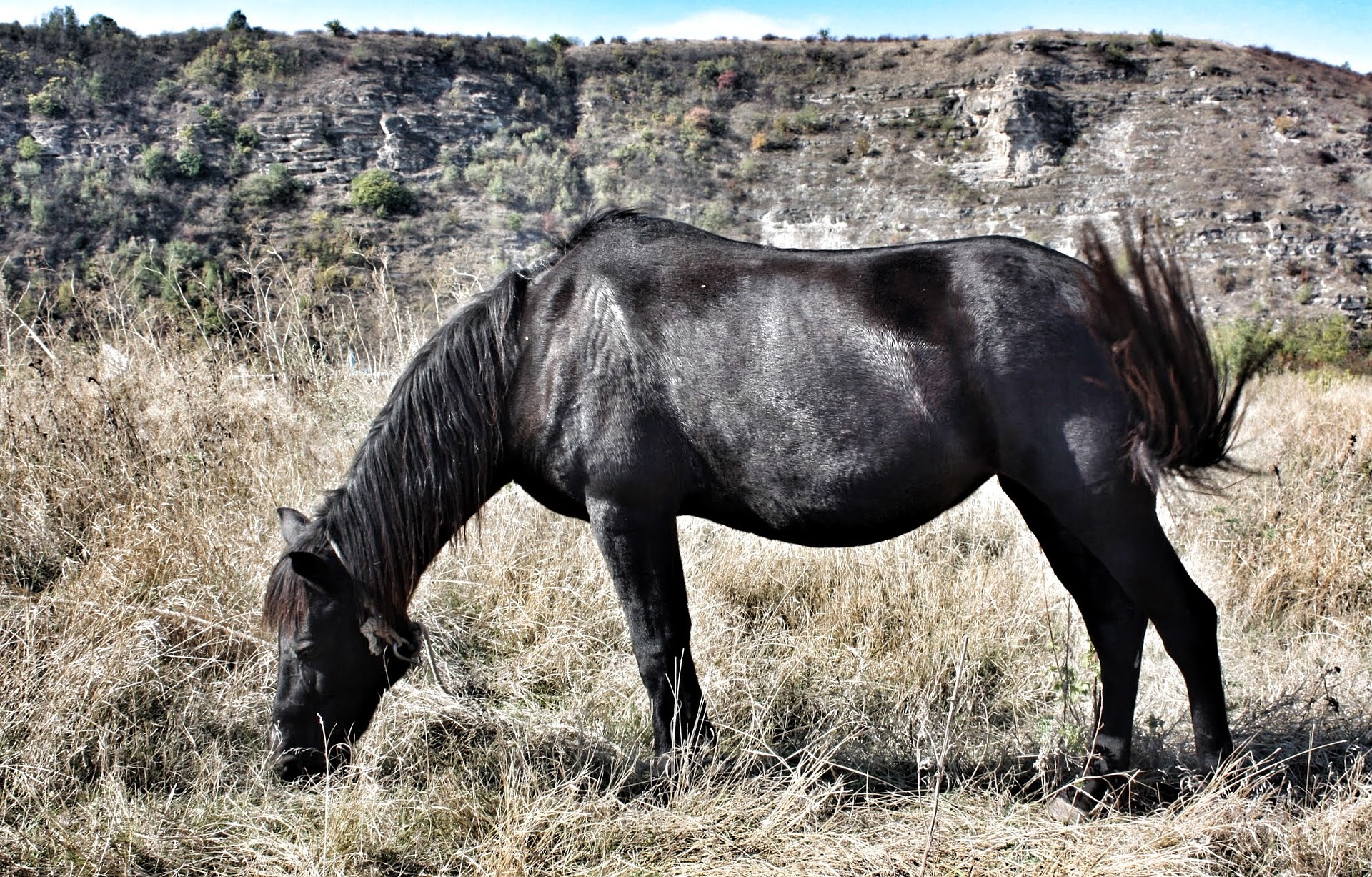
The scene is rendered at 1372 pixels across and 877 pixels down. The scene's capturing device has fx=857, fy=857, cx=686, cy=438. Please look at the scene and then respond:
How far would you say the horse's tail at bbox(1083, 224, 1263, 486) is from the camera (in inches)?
97.8

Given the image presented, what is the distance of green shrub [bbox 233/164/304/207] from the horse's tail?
35725mm

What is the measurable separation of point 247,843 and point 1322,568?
5.13m

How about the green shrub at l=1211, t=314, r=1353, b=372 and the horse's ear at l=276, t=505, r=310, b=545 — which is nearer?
the horse's ear at l=276, t=505, r=310, b=545

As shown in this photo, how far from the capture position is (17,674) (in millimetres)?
3211

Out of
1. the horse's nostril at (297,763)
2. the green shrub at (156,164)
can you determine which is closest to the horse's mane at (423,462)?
the horse's nostril at (297,763)

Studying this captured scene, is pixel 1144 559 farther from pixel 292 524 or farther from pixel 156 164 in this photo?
pixel 156 164

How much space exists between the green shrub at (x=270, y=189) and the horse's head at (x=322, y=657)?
1359 inches

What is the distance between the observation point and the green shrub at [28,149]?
31703mm

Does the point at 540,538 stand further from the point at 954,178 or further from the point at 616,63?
the point at 616,63

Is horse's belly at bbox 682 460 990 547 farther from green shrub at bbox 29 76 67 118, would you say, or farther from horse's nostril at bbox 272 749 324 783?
green shrub at bbox 29 76 67 118

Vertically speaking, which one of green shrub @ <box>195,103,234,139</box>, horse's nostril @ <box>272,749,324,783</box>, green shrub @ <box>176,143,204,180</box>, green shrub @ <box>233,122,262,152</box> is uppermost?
green shrub @ <box>195,103,234,139</box>

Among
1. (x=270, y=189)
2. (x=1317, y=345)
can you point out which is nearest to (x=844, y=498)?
(x=1317, y=345)

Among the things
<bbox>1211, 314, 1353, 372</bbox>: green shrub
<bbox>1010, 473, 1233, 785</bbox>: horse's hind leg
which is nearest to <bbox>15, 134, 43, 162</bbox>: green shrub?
<bbox>1211, 314, 1353, 372</bbox>: green shrub

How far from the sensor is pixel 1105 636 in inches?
115
